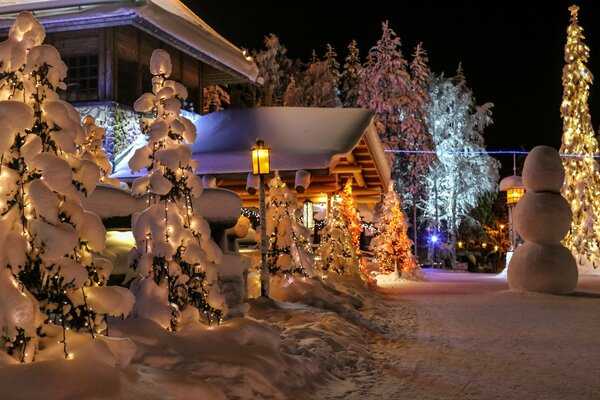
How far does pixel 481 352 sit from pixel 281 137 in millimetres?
7699

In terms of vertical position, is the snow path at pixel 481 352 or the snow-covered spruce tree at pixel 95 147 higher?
the snow-covered spruce tree at pixel 95 147

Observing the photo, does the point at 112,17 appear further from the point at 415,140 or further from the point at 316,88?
the point at 316,88

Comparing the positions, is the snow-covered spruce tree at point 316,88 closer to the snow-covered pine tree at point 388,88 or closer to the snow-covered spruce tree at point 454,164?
the snow-covered pine tree at point 388,88

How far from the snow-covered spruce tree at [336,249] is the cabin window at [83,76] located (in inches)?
296

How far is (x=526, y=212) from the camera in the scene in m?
19.2

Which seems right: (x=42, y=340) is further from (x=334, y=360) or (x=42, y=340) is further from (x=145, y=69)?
(x=145, y=69)

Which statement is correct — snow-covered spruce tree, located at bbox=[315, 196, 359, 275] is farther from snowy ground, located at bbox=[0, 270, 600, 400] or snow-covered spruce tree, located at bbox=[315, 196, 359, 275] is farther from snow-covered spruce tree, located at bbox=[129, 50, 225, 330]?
snow-covered spruce tree, located at bbox=[129, 50, 225, 330]

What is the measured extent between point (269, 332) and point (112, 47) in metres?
11.8

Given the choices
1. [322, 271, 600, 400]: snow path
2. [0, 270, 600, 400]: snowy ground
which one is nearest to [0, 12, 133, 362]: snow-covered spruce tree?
[0, 270, 600, 400]: snowy ground

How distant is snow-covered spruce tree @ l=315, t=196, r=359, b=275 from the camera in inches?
786

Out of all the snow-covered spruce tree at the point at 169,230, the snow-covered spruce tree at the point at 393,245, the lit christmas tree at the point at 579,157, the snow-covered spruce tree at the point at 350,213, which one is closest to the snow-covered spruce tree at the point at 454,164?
the lit christmas tree at the point at 579,157

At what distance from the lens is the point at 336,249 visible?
66.0ft

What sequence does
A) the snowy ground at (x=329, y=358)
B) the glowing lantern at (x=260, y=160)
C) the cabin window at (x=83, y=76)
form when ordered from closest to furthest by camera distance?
the snowy ground at (x=329, y=358) < the glowing lantern at (x=260, y=160) < the cabin window at (x=83, y=76)

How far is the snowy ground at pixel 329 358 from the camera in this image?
15.3 feet
